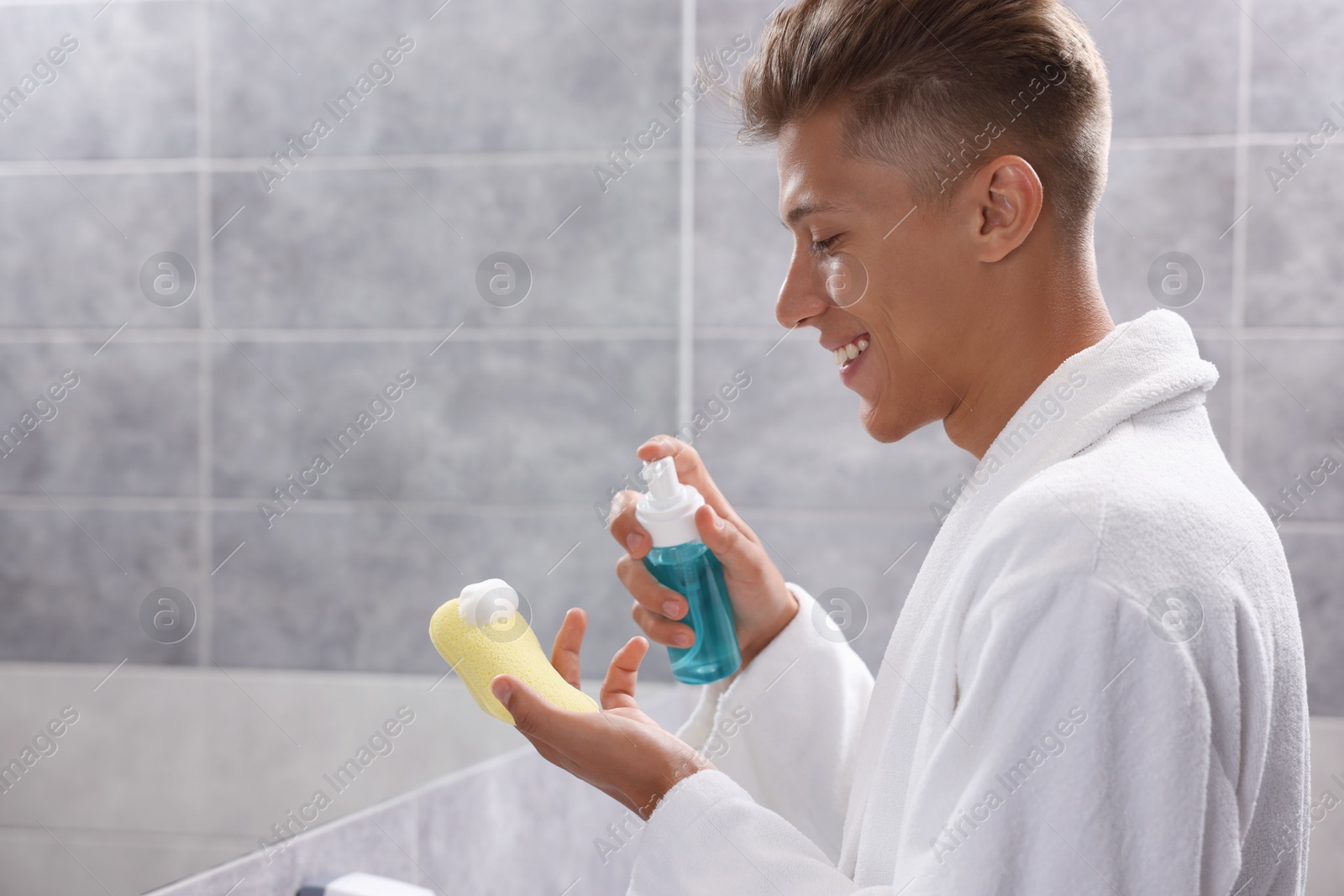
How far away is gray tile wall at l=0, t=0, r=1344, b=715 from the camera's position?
2.31ft

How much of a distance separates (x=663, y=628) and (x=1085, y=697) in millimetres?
468

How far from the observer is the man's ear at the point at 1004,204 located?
31.6 inches

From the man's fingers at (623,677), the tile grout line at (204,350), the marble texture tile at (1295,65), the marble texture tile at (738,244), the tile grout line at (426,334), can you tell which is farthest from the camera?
the marble texture tile at (738,244)

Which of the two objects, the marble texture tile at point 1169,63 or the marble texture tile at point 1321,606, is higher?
the marble texture tile at point 1169,63

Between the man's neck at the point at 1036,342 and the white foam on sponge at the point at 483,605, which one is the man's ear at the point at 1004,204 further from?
the white foam on sponge at the point at 483,605

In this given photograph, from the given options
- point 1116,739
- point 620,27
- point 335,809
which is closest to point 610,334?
point 620,27

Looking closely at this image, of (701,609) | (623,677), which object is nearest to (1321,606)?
(701,609)

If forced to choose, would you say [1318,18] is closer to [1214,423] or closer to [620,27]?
[1214,423]

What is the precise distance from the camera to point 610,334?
5.41 feet

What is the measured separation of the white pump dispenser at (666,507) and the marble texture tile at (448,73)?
1.39ft

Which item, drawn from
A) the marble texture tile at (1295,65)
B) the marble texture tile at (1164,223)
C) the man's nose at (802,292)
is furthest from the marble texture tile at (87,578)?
the marble texture tile at (1295,65)

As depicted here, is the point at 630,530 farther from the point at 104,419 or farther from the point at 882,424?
the point at 104,419

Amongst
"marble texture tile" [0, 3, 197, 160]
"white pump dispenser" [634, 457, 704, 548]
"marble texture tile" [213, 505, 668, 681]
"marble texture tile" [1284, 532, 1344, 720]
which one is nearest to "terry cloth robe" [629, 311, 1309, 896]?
"white pump dispenser" [634, 457, 704, 548]

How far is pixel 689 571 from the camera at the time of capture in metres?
0.98
